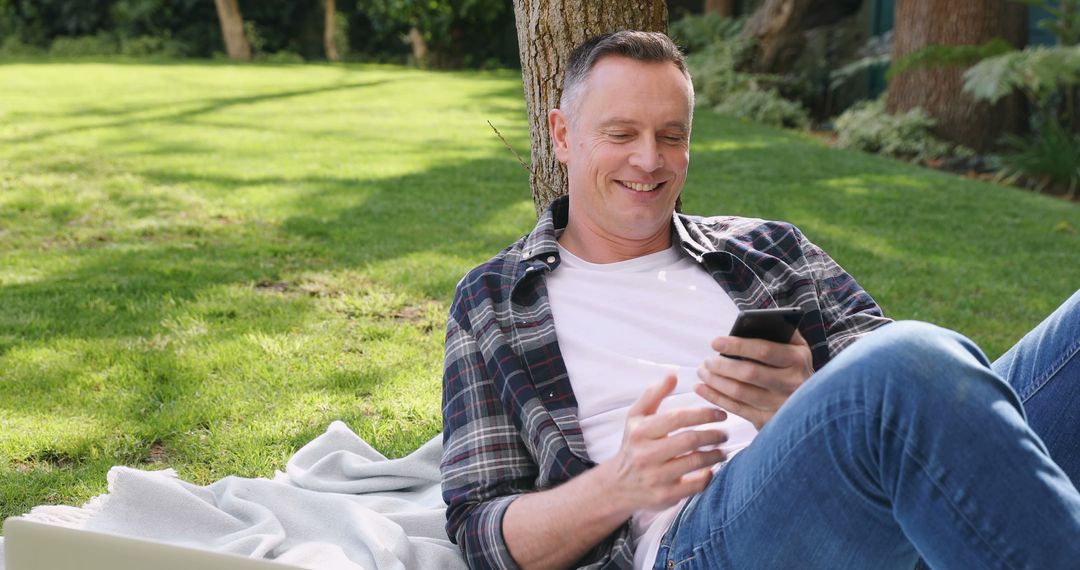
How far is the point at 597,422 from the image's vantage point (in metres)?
2.44

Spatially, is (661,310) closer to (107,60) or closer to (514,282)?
(514,282)

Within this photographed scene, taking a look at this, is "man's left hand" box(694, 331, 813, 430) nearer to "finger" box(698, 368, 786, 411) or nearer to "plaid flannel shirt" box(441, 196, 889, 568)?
"finger" box(698, 368, 786, 411)

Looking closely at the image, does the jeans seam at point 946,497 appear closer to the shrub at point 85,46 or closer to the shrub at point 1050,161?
the shrub at point 1050,161

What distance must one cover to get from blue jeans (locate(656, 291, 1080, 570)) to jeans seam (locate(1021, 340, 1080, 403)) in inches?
22.4

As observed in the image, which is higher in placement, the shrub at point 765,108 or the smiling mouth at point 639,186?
the smiling mouth at point 639,186

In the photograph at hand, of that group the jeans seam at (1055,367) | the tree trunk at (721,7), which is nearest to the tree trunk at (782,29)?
the tree trunk at (721,7)

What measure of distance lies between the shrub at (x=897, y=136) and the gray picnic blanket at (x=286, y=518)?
8.42 m

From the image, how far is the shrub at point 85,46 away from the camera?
23.7m

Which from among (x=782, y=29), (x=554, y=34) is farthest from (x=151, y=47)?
(x=554, y=34)

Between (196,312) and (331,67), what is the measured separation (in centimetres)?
1634

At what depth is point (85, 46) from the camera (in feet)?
78.4

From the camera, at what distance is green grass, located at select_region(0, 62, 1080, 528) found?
3895mm

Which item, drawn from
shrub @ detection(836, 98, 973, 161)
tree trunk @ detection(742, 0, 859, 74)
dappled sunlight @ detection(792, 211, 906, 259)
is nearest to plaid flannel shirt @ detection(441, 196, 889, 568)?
dappled sunlight @ detection(792, 211, 906, 259)

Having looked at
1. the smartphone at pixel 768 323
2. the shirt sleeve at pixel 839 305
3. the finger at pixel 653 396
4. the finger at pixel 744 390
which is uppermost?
the smartphone at pixel 768 323
